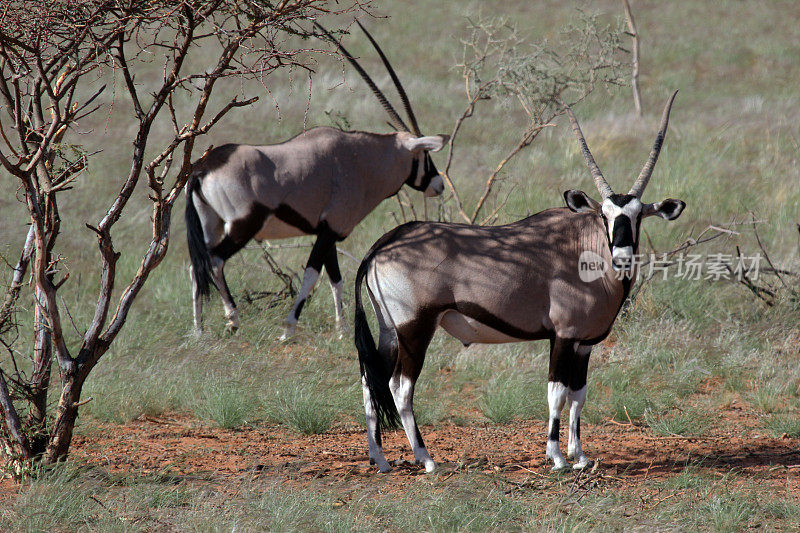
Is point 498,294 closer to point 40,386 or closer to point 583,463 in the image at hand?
point 583,463

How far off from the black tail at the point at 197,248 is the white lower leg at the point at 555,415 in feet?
12.8

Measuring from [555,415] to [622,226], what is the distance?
117 centimetres

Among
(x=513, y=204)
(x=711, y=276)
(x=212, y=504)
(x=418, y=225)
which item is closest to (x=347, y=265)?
(x=513, y=204)

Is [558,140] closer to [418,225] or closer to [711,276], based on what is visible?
[711,276]

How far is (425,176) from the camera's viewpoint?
823 cm

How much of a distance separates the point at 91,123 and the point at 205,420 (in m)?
11.6

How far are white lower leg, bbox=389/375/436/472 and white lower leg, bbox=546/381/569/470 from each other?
707 millimetres

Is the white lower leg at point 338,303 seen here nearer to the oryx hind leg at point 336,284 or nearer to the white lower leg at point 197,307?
the oryx hind leg at point 336,284

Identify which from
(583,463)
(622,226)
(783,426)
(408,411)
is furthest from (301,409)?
(783,426)

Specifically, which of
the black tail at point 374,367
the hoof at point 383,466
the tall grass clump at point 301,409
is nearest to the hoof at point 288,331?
the tall grass clump at point 301,409

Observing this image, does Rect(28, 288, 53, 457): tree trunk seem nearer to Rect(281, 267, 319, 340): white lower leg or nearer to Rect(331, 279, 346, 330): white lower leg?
Rect(281, 267, 319, 340): white lower leg

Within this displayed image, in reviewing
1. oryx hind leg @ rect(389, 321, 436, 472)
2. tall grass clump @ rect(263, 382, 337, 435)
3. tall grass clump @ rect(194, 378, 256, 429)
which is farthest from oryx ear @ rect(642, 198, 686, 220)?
tall grass clump @ rect(194, 378, 256, 429)

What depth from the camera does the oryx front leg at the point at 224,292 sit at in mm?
7805

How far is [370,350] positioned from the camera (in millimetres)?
4953
